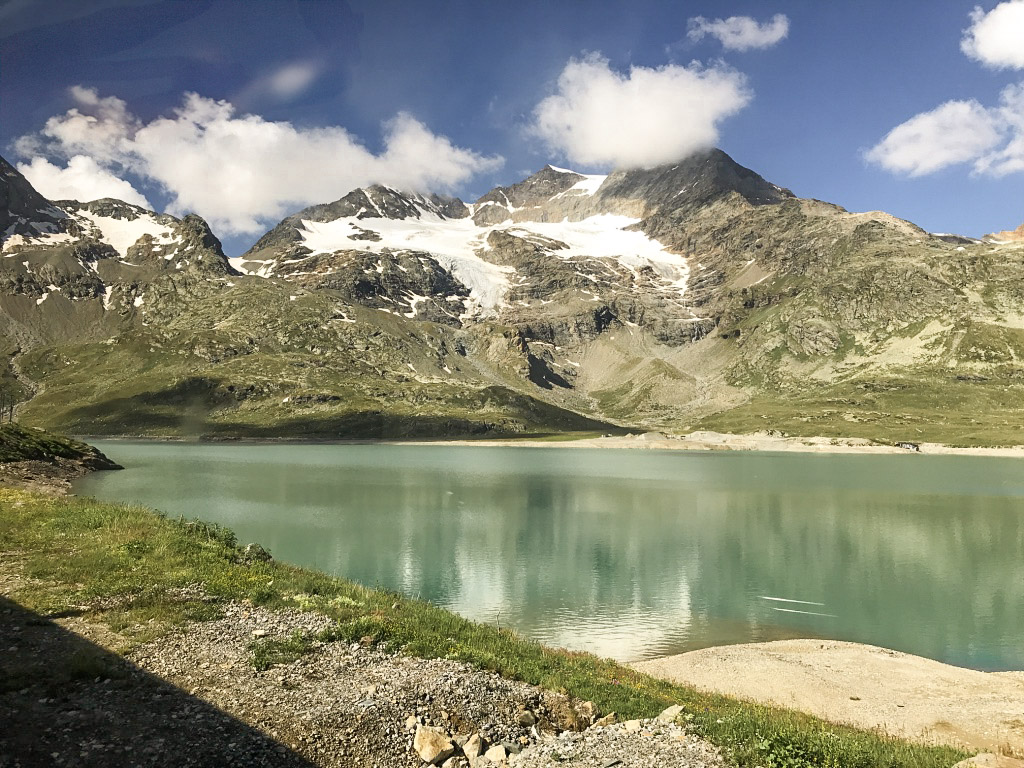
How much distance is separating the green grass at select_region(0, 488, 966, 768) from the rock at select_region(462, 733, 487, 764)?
457 centimetres

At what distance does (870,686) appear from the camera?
26.8 meters

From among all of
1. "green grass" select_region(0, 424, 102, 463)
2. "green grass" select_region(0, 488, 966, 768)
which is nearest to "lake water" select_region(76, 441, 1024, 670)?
"green grass" select_region(0, 424, 102, 463)

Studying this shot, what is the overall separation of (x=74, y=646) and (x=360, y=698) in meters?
8.12

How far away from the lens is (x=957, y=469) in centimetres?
15788

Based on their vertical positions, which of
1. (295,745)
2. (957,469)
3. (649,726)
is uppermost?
(295,745)

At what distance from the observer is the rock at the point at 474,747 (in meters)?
13.9

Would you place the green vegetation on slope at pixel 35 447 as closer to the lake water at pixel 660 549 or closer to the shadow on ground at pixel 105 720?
the lake water at pixel 660 549

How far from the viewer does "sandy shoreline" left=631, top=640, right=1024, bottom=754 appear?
2164cm

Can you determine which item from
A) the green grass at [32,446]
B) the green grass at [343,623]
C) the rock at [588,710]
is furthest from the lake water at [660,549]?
the rock at [588,710]

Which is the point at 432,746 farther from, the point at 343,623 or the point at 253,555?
the point at 253,555

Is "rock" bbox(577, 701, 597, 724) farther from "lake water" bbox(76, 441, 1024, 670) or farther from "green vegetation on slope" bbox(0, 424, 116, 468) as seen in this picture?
"green vegetation on slope" bbox(0, 424, 116, 468)

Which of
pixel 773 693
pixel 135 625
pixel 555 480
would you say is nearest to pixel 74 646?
pixel 135 625

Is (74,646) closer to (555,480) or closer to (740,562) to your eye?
(740,562)

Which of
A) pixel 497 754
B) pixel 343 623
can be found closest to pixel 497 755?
pixel 497 754
